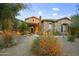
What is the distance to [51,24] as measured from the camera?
1685mm

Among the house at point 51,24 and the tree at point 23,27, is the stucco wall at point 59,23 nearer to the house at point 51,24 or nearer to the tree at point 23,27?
the house at point 51,24

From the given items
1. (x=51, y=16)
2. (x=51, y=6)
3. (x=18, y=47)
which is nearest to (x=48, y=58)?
(x=18, y=47)

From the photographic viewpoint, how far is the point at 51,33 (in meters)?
1.67

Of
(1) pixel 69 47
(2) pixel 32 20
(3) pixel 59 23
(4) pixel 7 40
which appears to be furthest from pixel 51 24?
(4) pixel 7 40

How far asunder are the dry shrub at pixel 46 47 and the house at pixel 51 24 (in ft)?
0.37

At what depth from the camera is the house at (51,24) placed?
1.67 meters

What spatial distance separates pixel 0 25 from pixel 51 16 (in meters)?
0.57

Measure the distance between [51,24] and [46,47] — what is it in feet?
0.86

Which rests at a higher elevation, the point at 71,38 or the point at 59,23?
the point at 59,23

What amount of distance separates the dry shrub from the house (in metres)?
0.11

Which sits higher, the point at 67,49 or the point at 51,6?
the point at 51,6

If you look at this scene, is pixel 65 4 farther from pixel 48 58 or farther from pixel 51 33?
pixel 48 58

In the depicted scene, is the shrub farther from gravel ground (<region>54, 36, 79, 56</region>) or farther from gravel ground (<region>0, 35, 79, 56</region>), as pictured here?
gravel ground (<region>54, 36, 79, 56</region>)

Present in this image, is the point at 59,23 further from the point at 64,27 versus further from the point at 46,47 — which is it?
the point at 46,47
